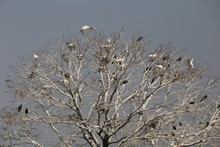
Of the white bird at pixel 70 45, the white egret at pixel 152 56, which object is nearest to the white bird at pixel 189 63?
the white egret at pixel 152 56

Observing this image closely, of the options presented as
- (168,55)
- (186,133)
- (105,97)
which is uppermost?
(168,55)

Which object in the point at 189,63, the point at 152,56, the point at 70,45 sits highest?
the point at 70,45

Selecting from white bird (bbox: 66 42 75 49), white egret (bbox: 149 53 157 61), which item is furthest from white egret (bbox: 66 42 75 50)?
white egret (bbox: 149 53 157 61)

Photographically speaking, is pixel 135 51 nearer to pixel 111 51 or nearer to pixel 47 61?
pixel 111 51

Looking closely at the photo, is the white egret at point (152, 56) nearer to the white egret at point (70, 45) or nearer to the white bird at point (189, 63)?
the white bird at point (189, 63)

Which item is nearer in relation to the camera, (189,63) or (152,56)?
(152,56)

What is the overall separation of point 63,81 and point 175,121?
4.47 m

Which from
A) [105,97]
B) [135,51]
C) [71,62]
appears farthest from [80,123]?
[135,51]

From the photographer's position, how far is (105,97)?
1314 cm

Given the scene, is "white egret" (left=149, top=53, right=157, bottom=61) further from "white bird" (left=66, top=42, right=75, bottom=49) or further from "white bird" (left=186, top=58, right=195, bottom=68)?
"white bird" (left=66, top=42, right=75, bottom=49)

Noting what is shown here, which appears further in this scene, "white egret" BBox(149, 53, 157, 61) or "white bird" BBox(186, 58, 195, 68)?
"white bird" BBox(186, 58, 195, 68)

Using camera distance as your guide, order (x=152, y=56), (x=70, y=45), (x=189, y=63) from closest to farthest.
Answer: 1. (x=70, y=45)
2. (x=152, y=56)
3. (x=189, y=63)

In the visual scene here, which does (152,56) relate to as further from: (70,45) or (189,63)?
(70,45)

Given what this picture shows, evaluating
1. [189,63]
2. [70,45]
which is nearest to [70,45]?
[70,45]
